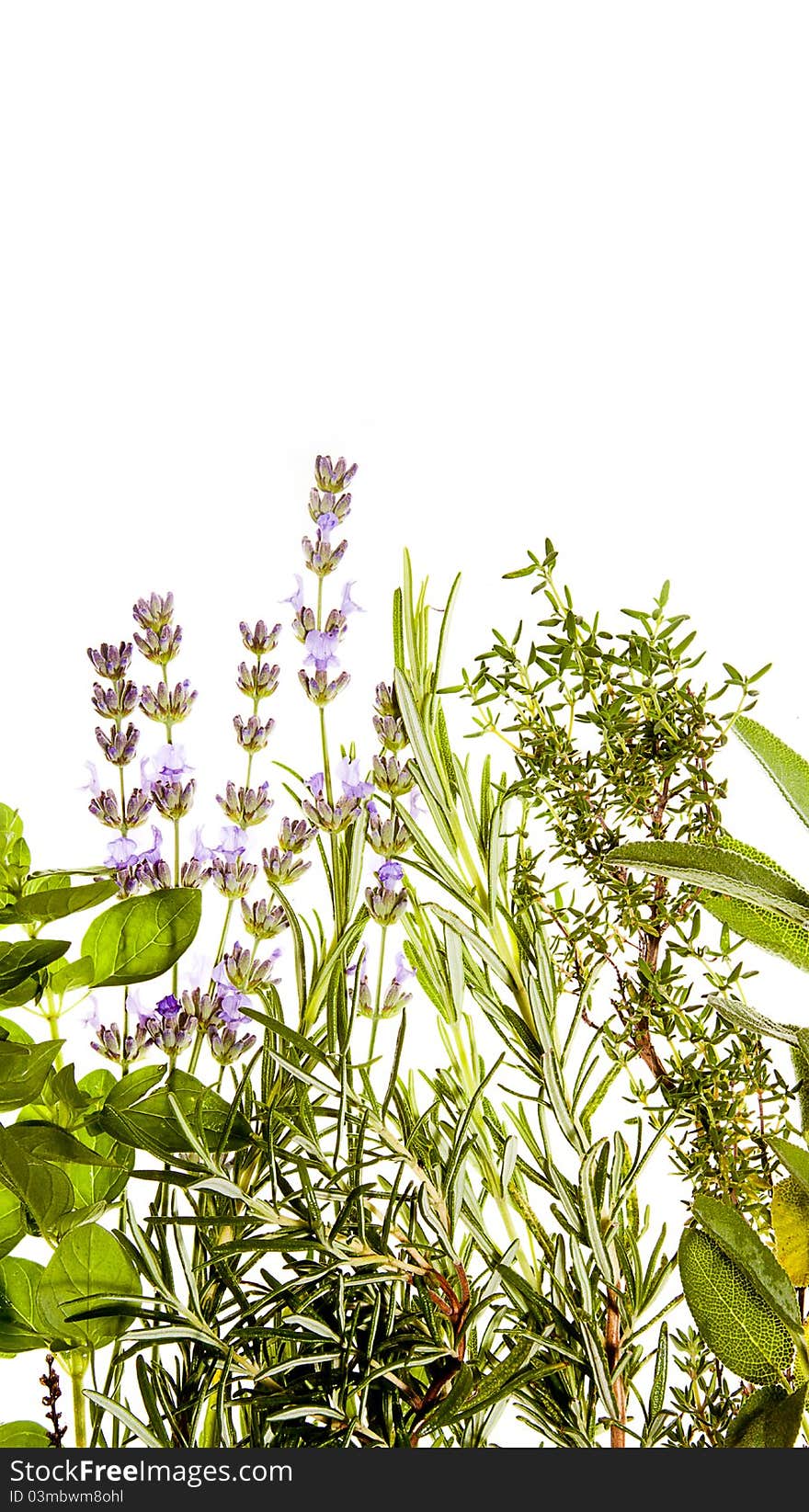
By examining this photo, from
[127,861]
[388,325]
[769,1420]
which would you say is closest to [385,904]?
[127,861]

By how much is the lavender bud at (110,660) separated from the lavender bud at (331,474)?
111 mm

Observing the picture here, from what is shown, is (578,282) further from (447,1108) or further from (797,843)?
(447,1108)

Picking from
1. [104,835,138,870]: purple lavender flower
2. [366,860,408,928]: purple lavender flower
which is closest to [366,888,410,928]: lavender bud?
[366,860,408,928]: purple lavender flower

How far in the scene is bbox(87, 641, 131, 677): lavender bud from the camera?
46cm

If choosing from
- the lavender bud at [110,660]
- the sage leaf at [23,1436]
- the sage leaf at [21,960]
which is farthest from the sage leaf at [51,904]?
the sage leaf at [23,1436]

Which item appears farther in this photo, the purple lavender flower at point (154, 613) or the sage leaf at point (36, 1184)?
the purple lavender flower at point (154, 613)

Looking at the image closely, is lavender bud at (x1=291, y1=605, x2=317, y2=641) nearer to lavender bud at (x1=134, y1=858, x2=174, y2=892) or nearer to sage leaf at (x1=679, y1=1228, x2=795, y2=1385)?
lavender bud at (x1=134, y1=858, x2=174, y2=892)

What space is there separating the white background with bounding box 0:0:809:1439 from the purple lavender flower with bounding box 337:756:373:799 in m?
0.20

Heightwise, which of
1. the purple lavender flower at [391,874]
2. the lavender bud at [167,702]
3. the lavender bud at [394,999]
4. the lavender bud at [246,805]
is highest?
the lavender bud at [167,702]

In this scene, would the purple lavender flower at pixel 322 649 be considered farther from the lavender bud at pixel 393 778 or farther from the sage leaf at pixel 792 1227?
the sage leaf at pixel 792 1227

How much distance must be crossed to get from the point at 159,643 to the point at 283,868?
12 centimetres

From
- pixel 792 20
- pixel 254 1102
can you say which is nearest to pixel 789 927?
pixel 254 1102

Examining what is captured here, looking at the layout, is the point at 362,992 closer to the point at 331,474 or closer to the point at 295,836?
the point at 295,836

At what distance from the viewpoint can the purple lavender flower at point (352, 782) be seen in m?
0.45
